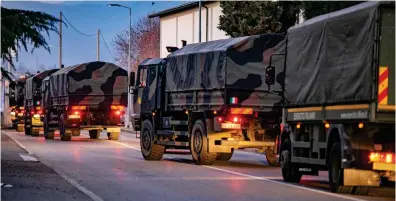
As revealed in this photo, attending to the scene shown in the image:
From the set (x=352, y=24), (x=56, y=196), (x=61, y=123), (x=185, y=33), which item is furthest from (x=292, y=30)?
(x=185, y=33)

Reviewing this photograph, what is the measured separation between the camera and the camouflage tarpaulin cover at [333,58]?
45.1 feet

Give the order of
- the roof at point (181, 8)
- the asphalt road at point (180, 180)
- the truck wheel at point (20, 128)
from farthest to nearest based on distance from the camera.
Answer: the roof at point (181, 8)
the truck wheel at point (20, 128)
the asphalt road at point (180, 180)

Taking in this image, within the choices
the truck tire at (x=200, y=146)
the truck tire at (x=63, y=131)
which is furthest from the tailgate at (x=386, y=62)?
the truck tire at (x=63, y=131)

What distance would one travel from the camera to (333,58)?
49.5 feet

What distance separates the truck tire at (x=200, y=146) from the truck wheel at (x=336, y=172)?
7380 mm

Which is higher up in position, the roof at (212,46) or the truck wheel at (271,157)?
the roof at (212,46)

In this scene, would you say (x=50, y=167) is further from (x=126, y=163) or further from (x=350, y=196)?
A: (x=350, y=196)

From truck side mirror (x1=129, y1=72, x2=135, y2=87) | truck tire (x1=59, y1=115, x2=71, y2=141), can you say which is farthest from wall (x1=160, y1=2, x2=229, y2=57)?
truck side mirror (x1=129, y1=72, x2=135, y2=87)

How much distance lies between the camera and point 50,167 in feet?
68.5

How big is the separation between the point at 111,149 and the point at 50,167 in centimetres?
1040

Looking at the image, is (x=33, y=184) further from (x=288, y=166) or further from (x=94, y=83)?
(x=94, y=83)

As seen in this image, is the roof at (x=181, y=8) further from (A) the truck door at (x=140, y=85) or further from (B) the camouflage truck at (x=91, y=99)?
(A) the truck door at (x=140, y=85)

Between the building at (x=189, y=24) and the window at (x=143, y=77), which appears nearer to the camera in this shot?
the window at (x=143, y=77)

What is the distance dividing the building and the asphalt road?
83.4 ft
